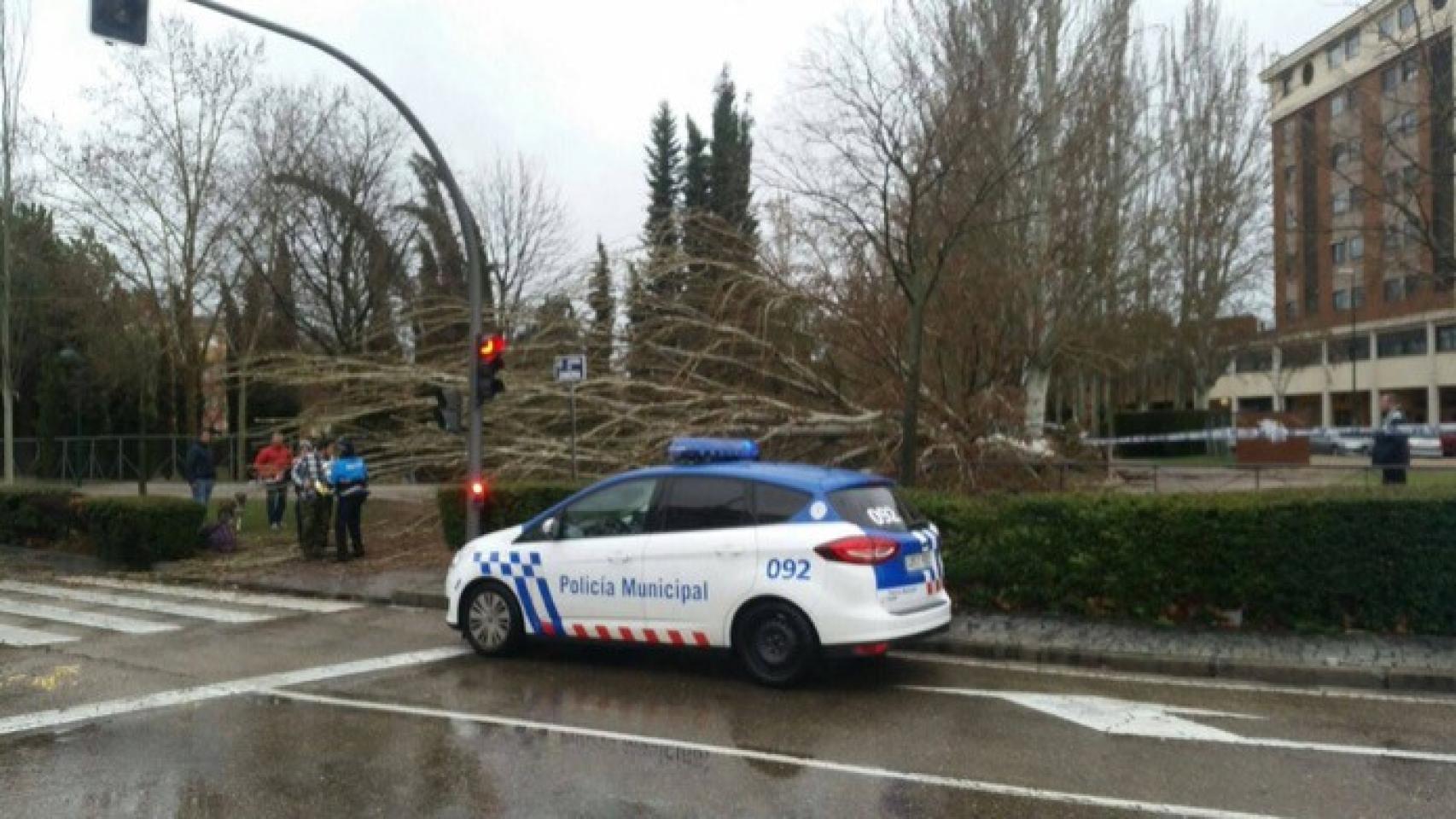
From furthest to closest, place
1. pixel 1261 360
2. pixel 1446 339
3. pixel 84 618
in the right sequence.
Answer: pixel 1261 360, pixel 1446 339, pixel 84 618

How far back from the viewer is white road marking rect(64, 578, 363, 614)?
39.6 ft

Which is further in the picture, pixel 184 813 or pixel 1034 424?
pixel 1034 424

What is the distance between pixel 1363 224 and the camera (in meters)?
16.4

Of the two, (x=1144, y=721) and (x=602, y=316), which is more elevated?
(x=602, y=316)

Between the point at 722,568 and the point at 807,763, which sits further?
the point at 722,568

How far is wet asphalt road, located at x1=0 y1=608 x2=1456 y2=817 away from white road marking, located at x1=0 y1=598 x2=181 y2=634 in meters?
1.56

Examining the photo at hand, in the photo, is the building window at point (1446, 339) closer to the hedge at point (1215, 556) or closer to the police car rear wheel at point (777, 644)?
the hedge at point (1215, 556)

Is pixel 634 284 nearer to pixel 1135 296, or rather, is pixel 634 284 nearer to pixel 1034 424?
pixel 1034 424

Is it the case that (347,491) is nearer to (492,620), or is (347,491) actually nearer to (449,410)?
(449,410)

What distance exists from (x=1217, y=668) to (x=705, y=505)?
4157 mm

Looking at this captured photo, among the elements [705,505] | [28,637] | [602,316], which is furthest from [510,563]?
[602,316]

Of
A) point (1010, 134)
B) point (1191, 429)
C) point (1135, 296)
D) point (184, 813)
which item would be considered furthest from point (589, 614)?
point (1191, 429)

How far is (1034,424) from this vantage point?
58.5 feet

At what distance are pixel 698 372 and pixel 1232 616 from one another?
1024 cm
